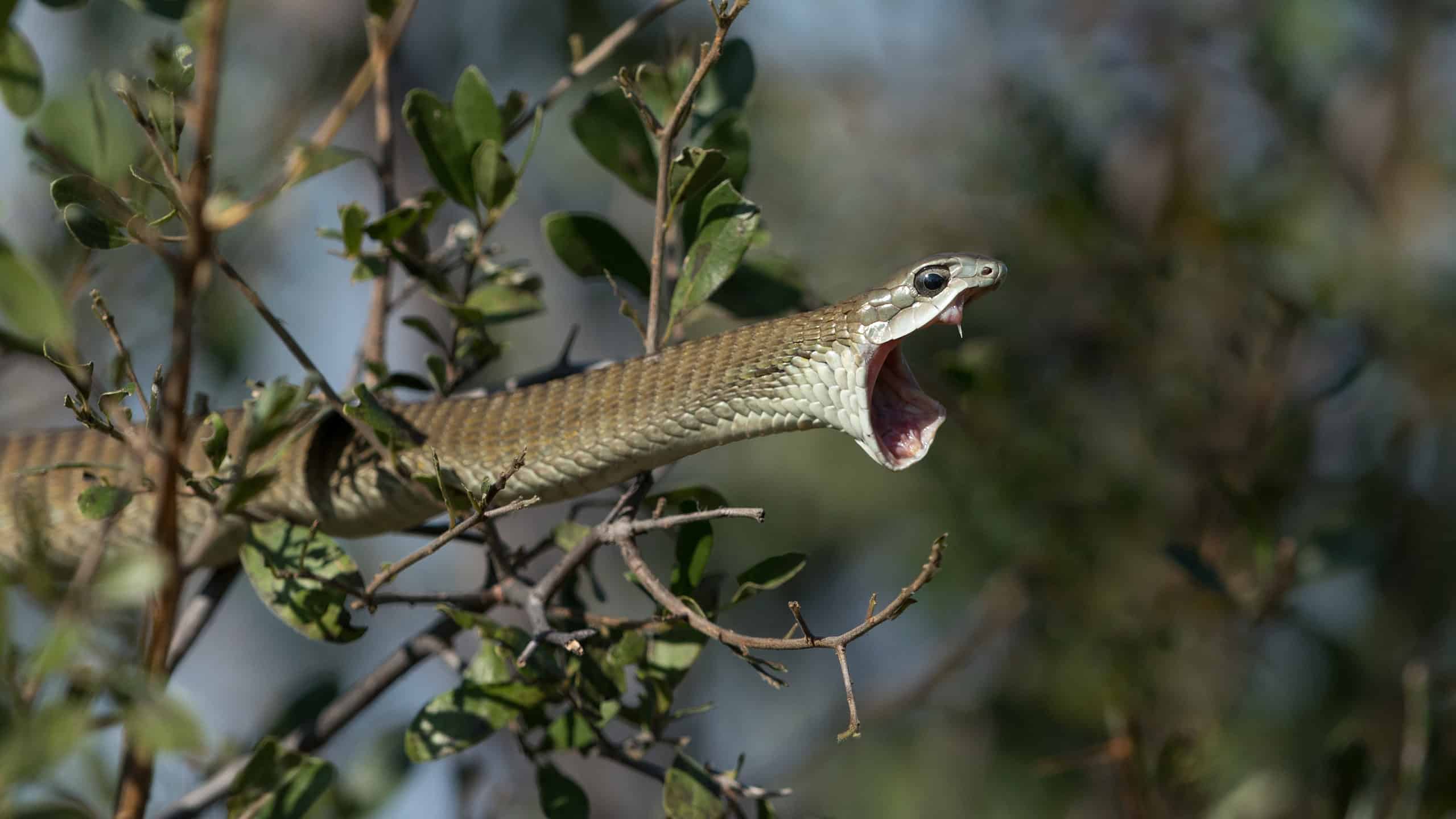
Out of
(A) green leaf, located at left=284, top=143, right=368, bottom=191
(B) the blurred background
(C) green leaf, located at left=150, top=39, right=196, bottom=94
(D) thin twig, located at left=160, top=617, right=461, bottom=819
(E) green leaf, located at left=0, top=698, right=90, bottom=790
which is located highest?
(C) green leaf, located at left=150, top=39, right=196, bottom=94

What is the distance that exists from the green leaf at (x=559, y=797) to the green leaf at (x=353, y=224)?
98 centimetres

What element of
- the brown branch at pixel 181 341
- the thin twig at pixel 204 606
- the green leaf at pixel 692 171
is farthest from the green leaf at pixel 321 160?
the thin twig at pixel 204 606

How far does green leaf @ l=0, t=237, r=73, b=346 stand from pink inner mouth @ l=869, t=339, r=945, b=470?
1.53m

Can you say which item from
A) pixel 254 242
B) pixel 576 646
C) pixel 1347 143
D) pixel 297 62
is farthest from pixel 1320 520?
pixel 297 62

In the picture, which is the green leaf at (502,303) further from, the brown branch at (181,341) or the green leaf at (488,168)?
the brown branch at (181,341)

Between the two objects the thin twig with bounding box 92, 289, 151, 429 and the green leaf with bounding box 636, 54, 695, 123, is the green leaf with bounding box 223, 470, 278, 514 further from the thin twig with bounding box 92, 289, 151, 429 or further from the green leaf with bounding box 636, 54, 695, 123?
the green leaf with bounding box 636, 54, 695, 123

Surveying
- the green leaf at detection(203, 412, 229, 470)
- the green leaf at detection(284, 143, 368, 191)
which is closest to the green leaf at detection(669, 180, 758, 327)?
the green leaf at detection(284, 143, 368, 191)

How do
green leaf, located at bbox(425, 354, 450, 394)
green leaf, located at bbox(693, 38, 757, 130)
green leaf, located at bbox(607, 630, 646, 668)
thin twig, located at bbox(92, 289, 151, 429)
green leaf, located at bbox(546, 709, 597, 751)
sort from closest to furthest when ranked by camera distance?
1. thin twig, located at bbox(92, 289, 151, 429)
2. green leaf, located at bbox(607, 630, 646, 668)
3. green leaf, located at bbox(546, 709, 597, 751)
4. green leaf, located at bbox(425, 354, 450, 394)
5. green leaf, located at bbox(693, 38, 757, 130)

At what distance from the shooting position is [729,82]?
8.72 feet

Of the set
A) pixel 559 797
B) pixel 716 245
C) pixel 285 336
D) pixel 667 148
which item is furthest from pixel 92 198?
pixel 559 797

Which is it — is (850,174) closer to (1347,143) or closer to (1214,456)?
(1347,143)

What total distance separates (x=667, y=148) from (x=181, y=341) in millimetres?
1068

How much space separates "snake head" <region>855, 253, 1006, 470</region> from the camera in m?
2.51

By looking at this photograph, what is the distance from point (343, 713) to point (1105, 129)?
407cm
